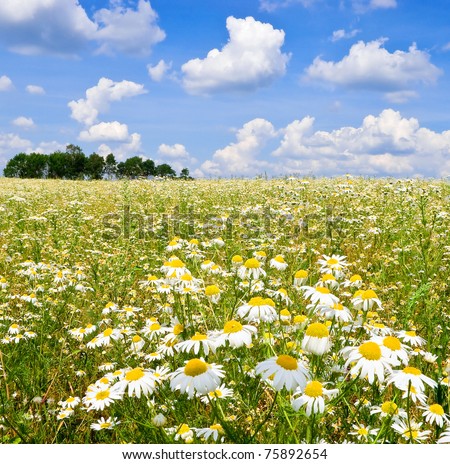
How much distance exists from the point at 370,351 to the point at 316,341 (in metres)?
0.25

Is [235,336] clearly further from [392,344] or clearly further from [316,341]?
[392,344]

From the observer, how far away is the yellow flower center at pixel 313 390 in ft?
6.28

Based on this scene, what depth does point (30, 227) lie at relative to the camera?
9.13 metres

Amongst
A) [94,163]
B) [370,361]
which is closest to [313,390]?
[370,361]

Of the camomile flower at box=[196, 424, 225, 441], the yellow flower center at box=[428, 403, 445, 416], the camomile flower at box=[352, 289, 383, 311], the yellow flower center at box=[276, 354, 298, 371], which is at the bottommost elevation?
the yellow flower center at box=[428, 403, 445, 416]

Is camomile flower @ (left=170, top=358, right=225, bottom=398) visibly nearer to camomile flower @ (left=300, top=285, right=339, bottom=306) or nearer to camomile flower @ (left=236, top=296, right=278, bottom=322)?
camomile flower @ (left=236, top=296, right=278, bottom=322)

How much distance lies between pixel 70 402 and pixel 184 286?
1.23m

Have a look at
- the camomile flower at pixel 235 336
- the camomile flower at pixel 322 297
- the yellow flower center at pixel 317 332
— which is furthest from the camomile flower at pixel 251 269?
the yellow flower center at pixel 317 332

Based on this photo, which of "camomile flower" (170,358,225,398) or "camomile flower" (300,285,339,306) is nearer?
"camomile flower" (170,358,225,398)

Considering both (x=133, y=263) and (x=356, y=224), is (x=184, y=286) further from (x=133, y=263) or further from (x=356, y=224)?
(x=356, y=224)

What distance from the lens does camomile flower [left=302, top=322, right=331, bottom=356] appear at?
2.00 meters

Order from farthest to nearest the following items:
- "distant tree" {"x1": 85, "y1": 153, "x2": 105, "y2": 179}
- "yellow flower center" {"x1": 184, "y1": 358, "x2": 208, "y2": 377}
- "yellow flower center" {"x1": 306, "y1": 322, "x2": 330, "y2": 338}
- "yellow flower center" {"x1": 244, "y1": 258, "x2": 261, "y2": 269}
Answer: "distant tree" {"x1": 85, "y1": 153, "x2": 105, "y2": 179}, "yellow flower center" {"x1": 244, "y1": 258, "x2": 261, "y2": 269}, "yellow flower center" {"x1": 306, "y1": 322, "x2": 330, "y2": 338}, "yellow flower center" {"x1": 184, "y1": 358, "x2": 208, "y2": 377}

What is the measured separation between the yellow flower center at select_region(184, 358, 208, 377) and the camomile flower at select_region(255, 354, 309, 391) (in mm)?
248

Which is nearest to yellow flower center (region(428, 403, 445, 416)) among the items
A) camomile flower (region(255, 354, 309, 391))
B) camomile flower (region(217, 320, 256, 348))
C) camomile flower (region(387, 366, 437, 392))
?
camomile flower (region(387, 366, 437, 392))
